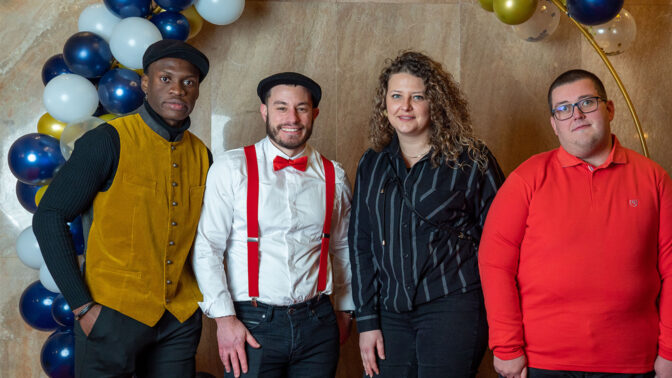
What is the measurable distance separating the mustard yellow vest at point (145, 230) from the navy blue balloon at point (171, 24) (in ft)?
2.21

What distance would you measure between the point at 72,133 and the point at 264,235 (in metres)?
0.97

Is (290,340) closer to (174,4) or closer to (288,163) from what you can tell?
(288,163)

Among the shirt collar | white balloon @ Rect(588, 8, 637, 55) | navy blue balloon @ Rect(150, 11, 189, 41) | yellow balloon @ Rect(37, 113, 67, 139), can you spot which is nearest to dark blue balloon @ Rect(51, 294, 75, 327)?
yellow balloon @ Rect(37, 113, 67, 139)

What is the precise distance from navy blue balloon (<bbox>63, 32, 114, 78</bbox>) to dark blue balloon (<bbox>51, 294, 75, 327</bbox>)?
1.00 metres

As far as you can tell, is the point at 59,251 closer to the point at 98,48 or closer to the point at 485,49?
the point at 98,48

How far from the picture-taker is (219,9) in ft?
9.35

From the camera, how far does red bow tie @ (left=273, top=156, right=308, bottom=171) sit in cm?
Result: 224

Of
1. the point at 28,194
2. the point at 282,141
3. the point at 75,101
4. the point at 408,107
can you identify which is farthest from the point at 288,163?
the point at 28,194

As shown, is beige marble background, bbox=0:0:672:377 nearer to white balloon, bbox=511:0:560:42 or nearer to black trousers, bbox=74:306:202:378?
white balloon, bbox=511:0:560:42

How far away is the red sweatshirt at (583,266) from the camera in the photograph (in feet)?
5.95

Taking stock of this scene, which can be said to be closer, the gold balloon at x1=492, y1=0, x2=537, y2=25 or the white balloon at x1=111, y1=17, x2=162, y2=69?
the white balloon at x1=111, y1=17, x2=162, y2=69

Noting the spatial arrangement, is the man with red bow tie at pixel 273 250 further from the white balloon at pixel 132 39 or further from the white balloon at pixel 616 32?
the white balloon at pixel 616 32

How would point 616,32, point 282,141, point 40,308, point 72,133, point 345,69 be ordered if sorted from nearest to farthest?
point 282,141 < point 72,133 < point 40,308 < point 616,32 < point 345,69

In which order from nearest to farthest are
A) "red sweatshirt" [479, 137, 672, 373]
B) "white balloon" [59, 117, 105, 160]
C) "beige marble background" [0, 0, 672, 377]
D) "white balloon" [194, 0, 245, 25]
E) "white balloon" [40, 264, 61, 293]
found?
"red sweatshirt" [479, 137, 672, 373] → "white balloon" [59, 117, 105, 160] → "white balloon" [40, 264, 61, 293] → "white balloon" [194, 0, 245, 25] → "beige marble background" [0, 0, 672, 377]
